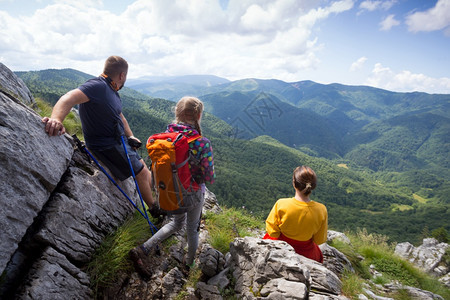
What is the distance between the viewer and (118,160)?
416 cm

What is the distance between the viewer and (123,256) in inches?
131

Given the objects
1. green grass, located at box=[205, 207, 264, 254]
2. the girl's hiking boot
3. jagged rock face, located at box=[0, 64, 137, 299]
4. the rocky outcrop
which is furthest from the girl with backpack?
green grass, located at box=[205, 207, 264, 254]

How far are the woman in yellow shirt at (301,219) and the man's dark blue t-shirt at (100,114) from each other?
3268mm

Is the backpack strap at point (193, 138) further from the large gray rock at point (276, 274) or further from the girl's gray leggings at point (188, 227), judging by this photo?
the large gray rock at point (276, 274)

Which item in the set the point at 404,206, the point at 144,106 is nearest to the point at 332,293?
the point at 404,206

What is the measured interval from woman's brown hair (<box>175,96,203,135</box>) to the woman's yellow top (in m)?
1.91

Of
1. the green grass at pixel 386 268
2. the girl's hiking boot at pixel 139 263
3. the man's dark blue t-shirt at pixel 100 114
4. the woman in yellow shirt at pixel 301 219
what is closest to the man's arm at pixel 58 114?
the man's dark blue t-shirt at pixel 100 114

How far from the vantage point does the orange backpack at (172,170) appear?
10.2ft

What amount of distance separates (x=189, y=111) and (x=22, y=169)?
86.3 inches

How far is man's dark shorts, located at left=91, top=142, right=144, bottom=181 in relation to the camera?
4.09 metres

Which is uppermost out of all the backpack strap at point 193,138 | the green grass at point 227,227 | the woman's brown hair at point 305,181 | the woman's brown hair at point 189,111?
the woman's brown hair at point 189,111

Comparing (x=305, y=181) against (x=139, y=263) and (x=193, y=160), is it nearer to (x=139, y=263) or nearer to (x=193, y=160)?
(x=193, y=160)

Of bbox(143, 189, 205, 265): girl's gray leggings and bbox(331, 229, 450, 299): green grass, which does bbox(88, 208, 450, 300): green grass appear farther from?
bbox(143, 189, 205, 265): girl's gray leggings

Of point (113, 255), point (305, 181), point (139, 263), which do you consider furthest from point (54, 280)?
point (305, 181)
